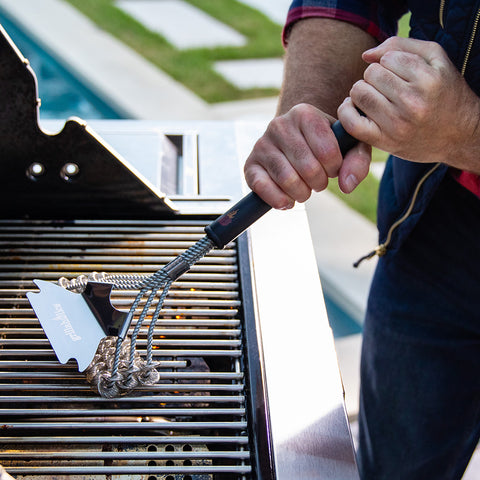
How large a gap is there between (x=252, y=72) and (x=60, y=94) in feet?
4.98

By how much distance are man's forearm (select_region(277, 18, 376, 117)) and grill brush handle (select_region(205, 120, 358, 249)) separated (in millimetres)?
258

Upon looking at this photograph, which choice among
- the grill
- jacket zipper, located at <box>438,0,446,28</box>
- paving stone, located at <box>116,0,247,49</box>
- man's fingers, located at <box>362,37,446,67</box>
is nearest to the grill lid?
the grill

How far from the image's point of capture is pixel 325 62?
3.58 ft

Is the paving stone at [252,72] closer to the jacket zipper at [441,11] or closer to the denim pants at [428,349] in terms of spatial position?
the denim pants at [428,349]

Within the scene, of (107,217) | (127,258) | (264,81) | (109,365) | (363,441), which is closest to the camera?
(109,365)

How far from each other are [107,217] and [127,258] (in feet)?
0.44

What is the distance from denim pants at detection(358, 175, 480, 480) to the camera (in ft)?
3.83

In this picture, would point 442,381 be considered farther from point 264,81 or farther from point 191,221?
point 264,81

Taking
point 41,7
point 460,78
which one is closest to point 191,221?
point 460,78

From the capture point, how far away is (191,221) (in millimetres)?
1004

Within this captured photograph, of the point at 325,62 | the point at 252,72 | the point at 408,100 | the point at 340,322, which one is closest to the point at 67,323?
the point at 408,100

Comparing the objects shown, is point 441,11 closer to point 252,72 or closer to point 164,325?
point 164,325

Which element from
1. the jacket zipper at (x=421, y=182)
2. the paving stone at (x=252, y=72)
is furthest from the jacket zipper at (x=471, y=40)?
the paving stone at (x=252, y=72)

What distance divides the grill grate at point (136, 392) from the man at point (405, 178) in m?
0.19
